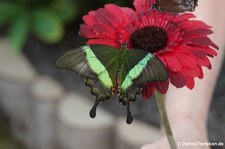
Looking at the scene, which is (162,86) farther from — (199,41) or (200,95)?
(200,95)

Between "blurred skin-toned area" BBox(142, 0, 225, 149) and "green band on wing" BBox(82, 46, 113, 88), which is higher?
"green band on wing" BBox(82, 46, 113, 88)

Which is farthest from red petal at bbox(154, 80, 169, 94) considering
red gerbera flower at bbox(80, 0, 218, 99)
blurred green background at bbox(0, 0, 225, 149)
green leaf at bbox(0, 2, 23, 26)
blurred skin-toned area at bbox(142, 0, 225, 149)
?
green leaf at bbox(0, 2, 23, 26)

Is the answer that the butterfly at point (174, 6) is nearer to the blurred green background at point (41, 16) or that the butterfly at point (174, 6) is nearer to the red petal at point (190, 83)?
the red petal at point (190, 83)

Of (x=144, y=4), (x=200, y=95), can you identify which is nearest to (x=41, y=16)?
(x=200, y=95)

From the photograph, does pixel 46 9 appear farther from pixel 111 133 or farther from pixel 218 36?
pixel 218 36

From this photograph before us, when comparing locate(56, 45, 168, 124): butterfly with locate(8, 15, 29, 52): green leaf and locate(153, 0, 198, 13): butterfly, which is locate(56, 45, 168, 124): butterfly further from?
locate(8, 15, 29, 52): green leaf

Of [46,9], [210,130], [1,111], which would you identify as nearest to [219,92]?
[210,130]
